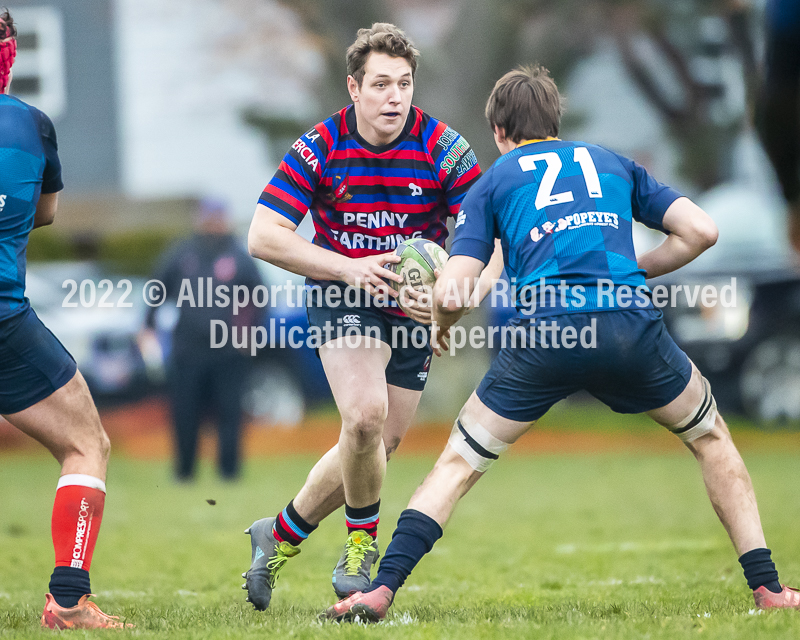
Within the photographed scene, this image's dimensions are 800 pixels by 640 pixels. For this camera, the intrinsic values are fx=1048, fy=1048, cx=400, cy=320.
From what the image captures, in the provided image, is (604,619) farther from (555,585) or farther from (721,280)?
(721,280)

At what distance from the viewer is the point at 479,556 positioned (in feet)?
22.8

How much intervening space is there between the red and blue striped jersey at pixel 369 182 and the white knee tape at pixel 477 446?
1130 mm

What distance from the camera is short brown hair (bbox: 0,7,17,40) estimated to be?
14.4 ft

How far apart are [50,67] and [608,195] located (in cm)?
2571

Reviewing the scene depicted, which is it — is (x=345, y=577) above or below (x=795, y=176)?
below

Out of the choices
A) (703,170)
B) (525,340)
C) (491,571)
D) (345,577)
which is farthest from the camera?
(703,170)

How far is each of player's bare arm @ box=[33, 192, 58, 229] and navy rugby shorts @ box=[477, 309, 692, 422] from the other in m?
2.12

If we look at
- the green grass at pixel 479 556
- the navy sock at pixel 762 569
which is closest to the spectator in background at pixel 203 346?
the green grass at pixel 479 556

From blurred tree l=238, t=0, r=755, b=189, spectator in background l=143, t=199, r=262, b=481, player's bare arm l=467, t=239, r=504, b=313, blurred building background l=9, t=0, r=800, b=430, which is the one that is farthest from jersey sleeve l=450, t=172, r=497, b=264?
blurred tree l=238, t=0, r=755, b=189

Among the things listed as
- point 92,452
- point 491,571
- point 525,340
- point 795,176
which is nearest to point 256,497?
point 491,571

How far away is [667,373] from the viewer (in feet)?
13.9

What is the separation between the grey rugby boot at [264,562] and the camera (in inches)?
193

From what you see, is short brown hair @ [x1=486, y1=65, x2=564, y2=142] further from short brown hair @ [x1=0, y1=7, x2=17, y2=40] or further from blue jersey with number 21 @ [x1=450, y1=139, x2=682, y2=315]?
short brown hair @ [x1=0, y1=7, x2=17, y2=40]

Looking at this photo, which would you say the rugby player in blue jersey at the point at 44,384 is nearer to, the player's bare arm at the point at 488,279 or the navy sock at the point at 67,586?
the navy sock at the point at 67,586
